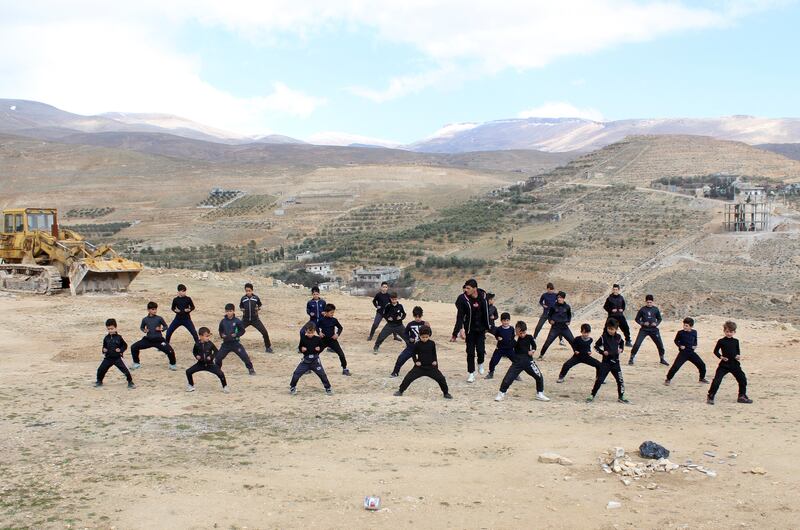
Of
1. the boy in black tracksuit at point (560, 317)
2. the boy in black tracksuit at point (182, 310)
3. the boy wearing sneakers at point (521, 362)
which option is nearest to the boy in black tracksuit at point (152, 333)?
the boy in black tracksuit at point (182, 310)

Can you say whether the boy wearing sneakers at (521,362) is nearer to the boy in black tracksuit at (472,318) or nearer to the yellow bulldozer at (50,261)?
the boy in black tracksuit at (472,318)

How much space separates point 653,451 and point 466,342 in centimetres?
502

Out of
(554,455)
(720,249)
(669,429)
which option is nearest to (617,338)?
(669,429)

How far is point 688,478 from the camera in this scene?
7711 millimetres

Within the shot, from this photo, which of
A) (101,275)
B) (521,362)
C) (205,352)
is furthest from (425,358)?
(101,275)

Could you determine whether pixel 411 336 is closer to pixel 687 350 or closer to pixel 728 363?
pixel 687 350

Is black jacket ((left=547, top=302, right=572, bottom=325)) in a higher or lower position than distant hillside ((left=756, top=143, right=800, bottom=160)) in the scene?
lower

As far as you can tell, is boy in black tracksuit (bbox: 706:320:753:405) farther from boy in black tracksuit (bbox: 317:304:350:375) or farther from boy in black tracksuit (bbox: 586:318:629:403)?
boy in black tracksuit (bbox: 317:304:350:375)

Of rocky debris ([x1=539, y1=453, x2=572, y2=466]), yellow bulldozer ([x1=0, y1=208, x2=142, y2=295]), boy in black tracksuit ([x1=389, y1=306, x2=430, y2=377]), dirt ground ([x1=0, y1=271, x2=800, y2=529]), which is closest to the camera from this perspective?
dirt ground ([x1=0, y1=271, x2=800, y2=529])

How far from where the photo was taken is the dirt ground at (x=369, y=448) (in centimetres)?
683

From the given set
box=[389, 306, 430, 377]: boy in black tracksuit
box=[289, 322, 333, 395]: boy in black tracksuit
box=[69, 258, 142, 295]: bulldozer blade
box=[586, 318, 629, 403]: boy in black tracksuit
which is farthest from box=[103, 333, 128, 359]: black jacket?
box=[69, 258, 142, 295]: bulldozer blade

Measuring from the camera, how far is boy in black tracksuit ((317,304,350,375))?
12.7 meters

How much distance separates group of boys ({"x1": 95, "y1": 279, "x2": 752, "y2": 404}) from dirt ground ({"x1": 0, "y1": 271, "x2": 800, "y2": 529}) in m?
0.35

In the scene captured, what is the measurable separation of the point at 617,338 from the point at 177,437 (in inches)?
260
